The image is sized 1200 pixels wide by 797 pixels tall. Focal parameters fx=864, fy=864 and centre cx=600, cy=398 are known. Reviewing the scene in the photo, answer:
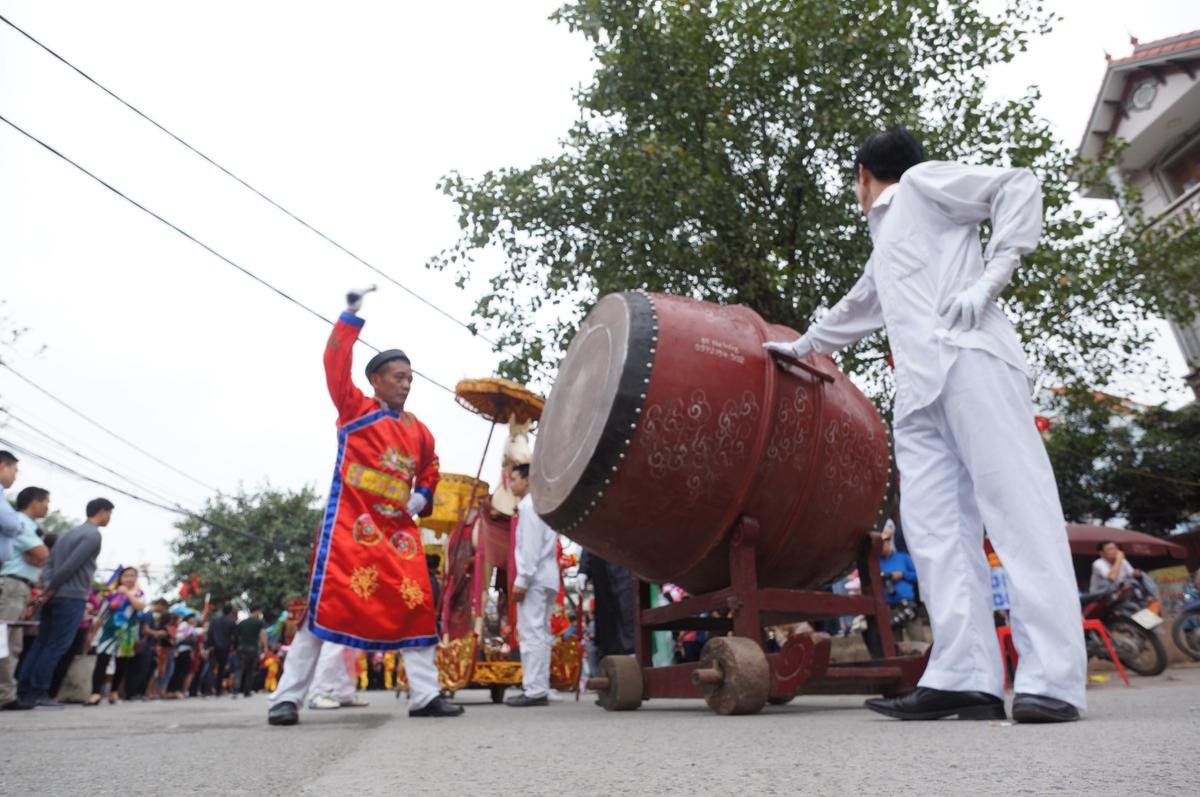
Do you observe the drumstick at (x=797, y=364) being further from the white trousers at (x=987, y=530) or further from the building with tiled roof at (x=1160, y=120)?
the building with tiled roof at (x=1160, y=120)

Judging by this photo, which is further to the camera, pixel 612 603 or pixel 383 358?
pixel 612 603

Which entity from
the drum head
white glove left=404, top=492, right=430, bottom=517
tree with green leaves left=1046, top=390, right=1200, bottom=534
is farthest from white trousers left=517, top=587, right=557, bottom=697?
tree with green leaves left=1046, top=390, right=1200, bottom=534

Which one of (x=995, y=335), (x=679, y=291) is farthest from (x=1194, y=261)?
(x=995, y=335)

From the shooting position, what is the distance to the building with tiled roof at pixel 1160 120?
59.0 feet

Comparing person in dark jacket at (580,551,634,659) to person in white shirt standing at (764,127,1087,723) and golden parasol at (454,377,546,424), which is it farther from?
person in white shirt standing at (764,127,1087,723)

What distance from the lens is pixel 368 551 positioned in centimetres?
381

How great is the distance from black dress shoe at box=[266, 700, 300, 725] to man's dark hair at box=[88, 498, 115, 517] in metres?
4.54

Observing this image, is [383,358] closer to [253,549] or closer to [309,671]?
[309,671]

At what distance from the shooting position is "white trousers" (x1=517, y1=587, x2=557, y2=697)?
562 centimetres

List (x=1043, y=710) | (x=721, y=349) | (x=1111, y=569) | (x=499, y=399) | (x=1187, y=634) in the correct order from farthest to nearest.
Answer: (x=1187, y=634), (x=1111, y=569), (x=499, y=399), (x=721, y=349), (x=1043, y=710)

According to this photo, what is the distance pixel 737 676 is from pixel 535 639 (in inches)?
118

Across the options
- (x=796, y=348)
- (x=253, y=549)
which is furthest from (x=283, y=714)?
(x=253, y=549)

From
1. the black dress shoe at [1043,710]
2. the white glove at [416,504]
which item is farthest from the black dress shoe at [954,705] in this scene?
the white glove at [416,504]

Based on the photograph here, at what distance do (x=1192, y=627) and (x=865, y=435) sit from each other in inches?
328
